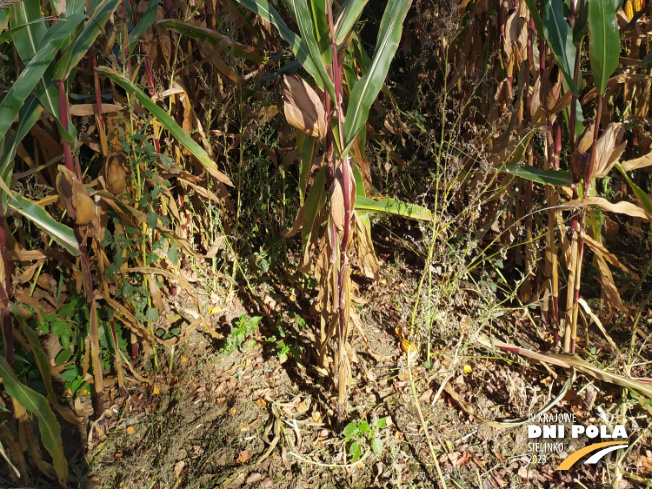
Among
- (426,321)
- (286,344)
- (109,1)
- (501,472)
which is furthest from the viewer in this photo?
(286,344)

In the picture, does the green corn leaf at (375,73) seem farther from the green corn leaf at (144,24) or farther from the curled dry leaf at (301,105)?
the green corn leaf at (144,24)

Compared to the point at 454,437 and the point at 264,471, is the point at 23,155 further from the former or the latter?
the point at 454,437

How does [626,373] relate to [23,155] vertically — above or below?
below

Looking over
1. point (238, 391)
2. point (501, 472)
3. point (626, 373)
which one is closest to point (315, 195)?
point (238, 391)

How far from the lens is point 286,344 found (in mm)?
2117

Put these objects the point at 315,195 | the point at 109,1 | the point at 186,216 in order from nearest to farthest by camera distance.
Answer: the point at 109,1, the point at 315,195, the point at 186,216

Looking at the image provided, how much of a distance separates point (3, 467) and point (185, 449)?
1.94 ft

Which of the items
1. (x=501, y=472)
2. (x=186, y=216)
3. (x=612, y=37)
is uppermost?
(x=612, y=37)

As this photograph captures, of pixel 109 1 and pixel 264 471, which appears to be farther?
pixel 264 471

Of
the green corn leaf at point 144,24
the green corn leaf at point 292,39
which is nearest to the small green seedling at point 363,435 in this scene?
the green corn leaf at point 292,39

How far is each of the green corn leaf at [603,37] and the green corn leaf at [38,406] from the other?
185 cm

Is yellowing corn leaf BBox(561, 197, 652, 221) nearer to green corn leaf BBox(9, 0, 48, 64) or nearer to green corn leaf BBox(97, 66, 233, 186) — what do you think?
green corn leaf BBox(97, 66, 233, 186)

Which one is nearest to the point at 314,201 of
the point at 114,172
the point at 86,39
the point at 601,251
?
the point at 114,172

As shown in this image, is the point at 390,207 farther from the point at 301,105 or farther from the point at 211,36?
the point at 211,36
